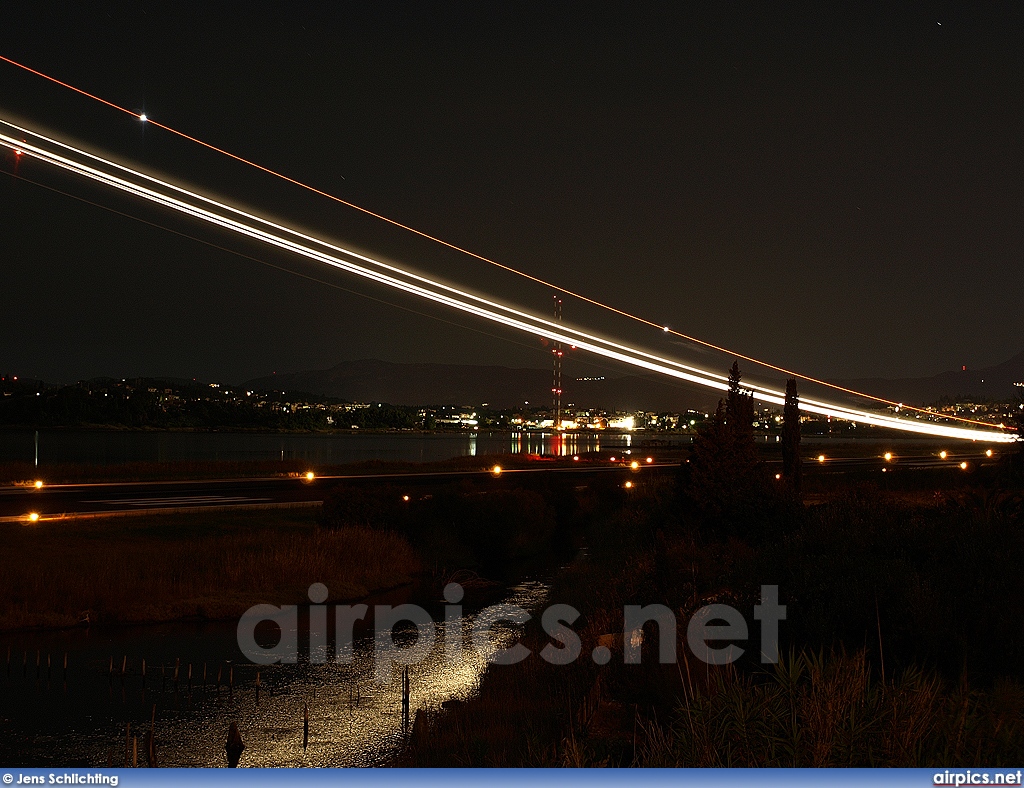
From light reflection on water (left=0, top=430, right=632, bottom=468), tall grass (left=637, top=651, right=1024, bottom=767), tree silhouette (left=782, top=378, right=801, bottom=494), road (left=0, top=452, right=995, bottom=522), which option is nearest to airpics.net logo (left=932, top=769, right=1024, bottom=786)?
tall grass (left=637, top=651, right=1024, bottom=767)

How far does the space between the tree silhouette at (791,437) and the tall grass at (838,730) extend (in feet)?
100

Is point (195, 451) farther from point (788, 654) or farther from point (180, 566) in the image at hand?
point (788, 654)

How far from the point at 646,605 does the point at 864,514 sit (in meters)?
5.01

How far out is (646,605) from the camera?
1719cm

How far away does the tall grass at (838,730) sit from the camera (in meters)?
6.59

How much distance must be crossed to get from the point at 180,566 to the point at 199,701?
9569 mm

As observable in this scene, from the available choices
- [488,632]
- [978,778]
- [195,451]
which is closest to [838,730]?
[978,778]

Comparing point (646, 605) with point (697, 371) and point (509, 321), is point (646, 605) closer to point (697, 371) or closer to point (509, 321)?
point (509, 321)

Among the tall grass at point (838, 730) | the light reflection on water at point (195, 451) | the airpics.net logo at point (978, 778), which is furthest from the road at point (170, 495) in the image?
the airpics.net logo at point (978, 778)

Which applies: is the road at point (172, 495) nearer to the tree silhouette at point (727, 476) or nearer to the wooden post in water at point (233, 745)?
the tree silhouette at point (727, 476)

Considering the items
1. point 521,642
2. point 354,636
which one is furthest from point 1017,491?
point 354,636

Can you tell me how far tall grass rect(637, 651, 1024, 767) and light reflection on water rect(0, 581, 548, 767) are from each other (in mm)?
8659

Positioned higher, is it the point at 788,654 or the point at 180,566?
the point at 788,654

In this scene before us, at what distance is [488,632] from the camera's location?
23469 millimetres
